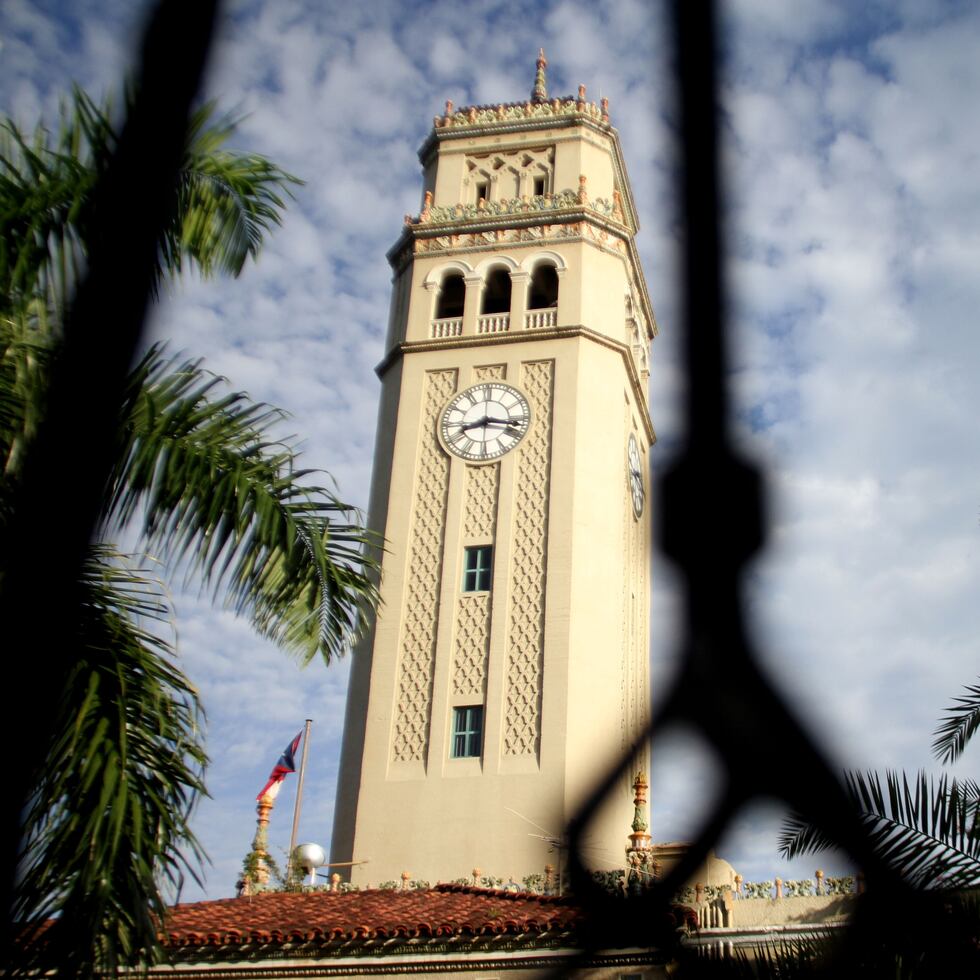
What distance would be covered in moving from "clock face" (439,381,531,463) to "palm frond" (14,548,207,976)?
25.0 meters

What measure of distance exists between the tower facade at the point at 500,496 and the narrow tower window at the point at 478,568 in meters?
0.05

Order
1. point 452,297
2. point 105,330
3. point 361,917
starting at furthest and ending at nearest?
point 452,297 → point 361,917 → point 105,330

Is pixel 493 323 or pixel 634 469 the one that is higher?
pixel 493 323

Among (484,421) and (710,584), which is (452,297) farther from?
(710,584)

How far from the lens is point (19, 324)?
7730mm

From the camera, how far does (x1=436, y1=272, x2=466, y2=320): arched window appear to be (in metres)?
36.1

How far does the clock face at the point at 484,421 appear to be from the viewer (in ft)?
108

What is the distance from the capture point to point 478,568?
A: 103 feet

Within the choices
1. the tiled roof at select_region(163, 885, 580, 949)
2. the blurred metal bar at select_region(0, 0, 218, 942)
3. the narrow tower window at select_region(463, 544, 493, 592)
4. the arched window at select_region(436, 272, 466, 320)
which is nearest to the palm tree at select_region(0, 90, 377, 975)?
the blurred metal bar at select_region(0, 0, 218, 942)

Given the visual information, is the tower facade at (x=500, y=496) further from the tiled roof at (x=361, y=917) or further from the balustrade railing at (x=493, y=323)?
the tiled roof at (x=361, y=917)

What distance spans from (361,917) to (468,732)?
9155 millimetres

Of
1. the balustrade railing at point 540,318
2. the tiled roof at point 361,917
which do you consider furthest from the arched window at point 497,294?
the tiled roof at point 361,917

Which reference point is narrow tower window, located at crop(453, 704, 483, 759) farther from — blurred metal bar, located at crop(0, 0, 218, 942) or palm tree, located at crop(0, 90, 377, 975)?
blurred metal bar, located at crop(0, 0, 218, 942)

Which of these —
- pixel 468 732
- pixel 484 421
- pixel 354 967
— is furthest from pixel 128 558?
pixel 484 421
